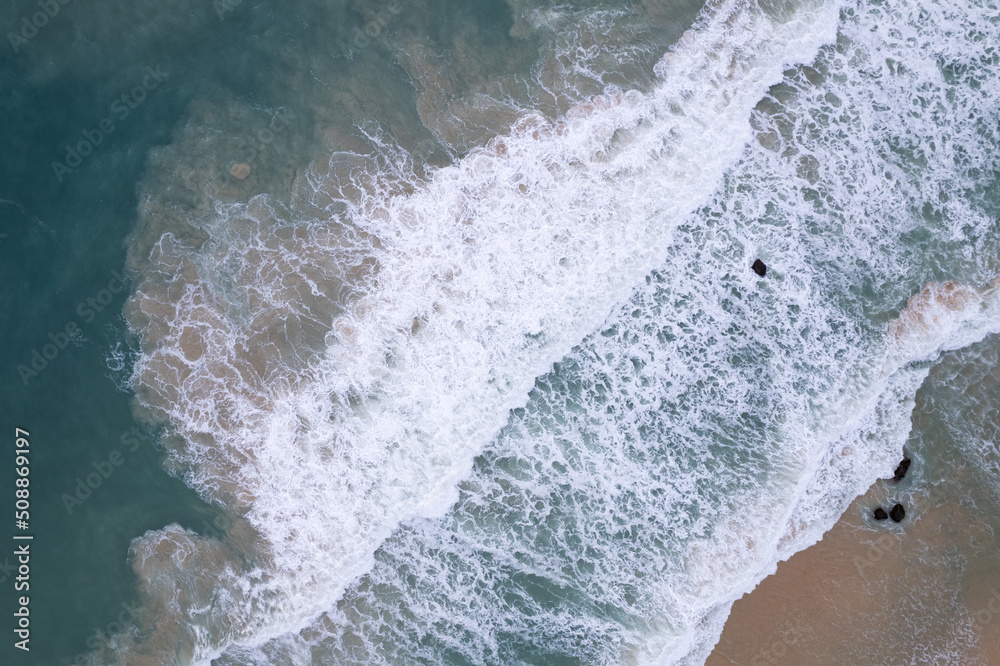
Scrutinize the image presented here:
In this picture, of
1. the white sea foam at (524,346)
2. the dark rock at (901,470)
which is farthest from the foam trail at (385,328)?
the dark rock at (901,470)

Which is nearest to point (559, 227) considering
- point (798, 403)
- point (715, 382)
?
point (715, 382)

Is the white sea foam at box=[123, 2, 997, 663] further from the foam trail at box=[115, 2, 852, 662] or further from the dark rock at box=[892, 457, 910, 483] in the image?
the dark rock at box=[892, 457, 910, 483]

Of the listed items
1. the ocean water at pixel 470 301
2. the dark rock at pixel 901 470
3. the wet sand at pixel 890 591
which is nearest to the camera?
the wet sand at pixel 890 591

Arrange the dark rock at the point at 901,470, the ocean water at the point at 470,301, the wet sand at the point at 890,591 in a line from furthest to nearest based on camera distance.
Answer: the ocean water at the point at 470,301 → the dark rock at the point at 901,470 → the wet sand at the point at 890,591

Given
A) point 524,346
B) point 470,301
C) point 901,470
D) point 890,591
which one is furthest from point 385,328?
point 890,591

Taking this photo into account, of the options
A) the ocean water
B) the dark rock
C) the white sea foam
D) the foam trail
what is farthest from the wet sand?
the foam trail

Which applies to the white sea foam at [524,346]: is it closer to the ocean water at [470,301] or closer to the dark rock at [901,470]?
the ocean water at [470,301]

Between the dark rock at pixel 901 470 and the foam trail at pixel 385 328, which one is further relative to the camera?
the foam trail at pixel 385 328

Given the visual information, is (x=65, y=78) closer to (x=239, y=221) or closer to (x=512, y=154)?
(x=239, y=221)
